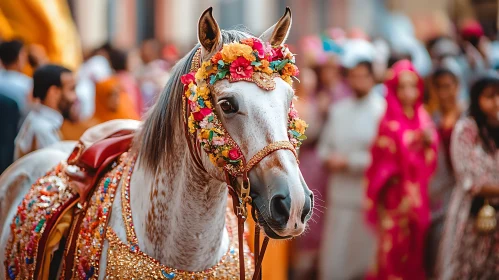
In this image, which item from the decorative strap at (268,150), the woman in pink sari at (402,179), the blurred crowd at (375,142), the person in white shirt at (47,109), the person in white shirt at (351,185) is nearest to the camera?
the decorative strap at (268,150)

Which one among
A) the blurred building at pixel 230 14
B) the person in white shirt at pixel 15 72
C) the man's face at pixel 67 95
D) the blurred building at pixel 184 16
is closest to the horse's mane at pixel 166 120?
the man's face at pixel 67 95

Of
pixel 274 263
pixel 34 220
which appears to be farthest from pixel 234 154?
pixel 274 263

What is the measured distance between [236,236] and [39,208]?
3.60ft

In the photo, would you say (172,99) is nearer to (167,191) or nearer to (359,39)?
(167,191)

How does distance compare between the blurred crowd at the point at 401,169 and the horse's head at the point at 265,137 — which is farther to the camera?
the blurred crowd at the point at 401,169

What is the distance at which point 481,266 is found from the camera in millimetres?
6203

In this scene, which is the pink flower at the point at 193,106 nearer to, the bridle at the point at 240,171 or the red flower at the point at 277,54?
the bridle at the point at 240,171

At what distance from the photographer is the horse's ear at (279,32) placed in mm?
3581

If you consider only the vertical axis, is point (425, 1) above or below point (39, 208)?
above

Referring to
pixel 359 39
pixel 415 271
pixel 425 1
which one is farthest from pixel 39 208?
pixel 425 1

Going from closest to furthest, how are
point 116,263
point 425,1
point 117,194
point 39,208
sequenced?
point 116,263, point 117,194, point 39,208, point 425,1

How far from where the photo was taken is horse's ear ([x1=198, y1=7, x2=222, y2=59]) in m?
3.38

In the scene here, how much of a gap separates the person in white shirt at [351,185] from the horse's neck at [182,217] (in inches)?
193

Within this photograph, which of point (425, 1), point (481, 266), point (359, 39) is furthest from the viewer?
point (425, 1)
